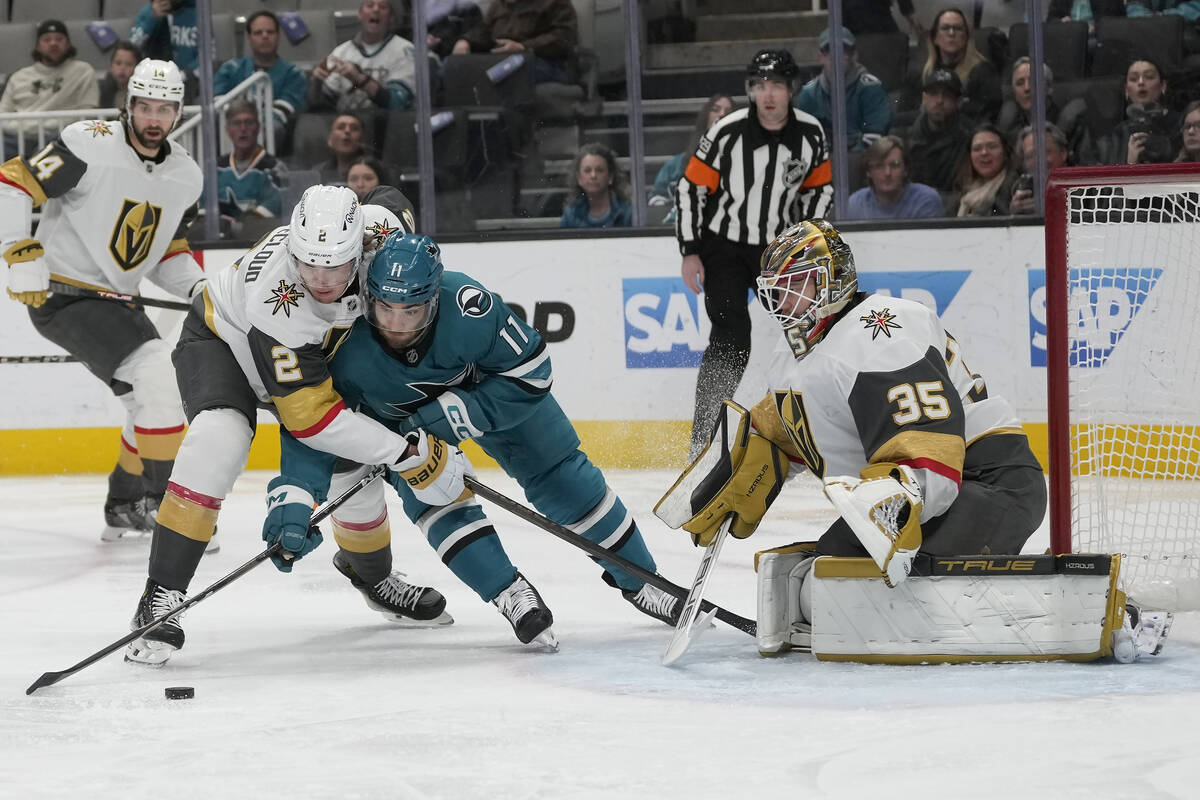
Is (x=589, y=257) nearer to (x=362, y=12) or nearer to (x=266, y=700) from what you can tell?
(x=362, y=12)

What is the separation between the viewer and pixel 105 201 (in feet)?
14.7

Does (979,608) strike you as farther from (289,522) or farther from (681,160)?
(681,160)

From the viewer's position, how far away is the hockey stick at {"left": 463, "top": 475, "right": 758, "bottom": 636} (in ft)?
9.73

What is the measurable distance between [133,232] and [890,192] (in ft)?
7.85

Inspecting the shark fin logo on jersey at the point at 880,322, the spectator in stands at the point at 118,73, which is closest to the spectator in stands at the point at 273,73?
the spectator in stands at the point at 118,73

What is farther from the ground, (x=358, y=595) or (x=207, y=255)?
(x=207, y=255)

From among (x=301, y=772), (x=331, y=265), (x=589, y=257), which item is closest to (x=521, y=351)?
(x=331, y=265)

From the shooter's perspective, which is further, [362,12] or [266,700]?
[362,12]

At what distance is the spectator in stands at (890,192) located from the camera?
5.29 meters

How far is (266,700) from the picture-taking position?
2641 millimetres

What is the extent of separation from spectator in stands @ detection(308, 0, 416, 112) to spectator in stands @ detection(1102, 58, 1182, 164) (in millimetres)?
2379

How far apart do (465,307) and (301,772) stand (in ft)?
3.19

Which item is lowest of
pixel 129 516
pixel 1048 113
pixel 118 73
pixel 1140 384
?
pixel 129 516

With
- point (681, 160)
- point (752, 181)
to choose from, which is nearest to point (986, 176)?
point (752, 181)
